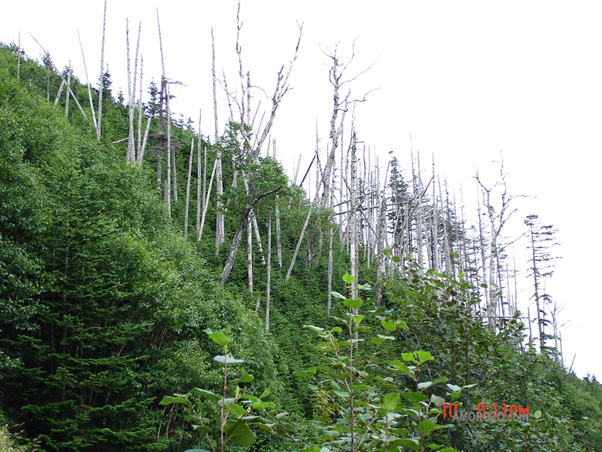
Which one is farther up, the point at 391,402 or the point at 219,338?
the point at 219,338

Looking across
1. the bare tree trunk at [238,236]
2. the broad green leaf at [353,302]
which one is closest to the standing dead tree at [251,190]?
the bare tree trunk at [238,236]

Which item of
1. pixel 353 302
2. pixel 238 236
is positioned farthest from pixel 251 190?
pixel 353 302

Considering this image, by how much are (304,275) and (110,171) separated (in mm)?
9441

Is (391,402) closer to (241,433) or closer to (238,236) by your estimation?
(241,433)

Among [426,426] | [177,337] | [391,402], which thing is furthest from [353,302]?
[177,337]

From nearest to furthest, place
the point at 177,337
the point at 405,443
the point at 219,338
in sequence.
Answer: the point at 219,338 → the point at 405,443 → the point at 177,337

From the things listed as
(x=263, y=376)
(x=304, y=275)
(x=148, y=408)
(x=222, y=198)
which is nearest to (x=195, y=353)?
(x=148, y=408)

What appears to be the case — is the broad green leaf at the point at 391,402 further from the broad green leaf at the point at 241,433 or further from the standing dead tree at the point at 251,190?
the standing dead tree at the point at 251,190

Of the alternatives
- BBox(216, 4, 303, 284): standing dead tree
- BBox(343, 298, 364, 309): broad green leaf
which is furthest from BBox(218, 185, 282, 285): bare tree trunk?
BBox(343, 298, 364, 309): broad green leaf

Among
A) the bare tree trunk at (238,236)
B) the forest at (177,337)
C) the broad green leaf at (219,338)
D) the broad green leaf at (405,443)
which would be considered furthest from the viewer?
the bare tree trunk at (238,236)

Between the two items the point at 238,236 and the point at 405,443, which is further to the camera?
the point at 238,236

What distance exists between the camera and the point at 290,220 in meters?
18.9

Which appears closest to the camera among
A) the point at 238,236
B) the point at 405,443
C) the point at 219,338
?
the point at 219,338

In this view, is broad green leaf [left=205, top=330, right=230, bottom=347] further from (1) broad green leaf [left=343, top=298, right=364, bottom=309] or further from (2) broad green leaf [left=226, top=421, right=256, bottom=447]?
(1) broad green leaf [left=343, top=298, right=364, bottom=309]
